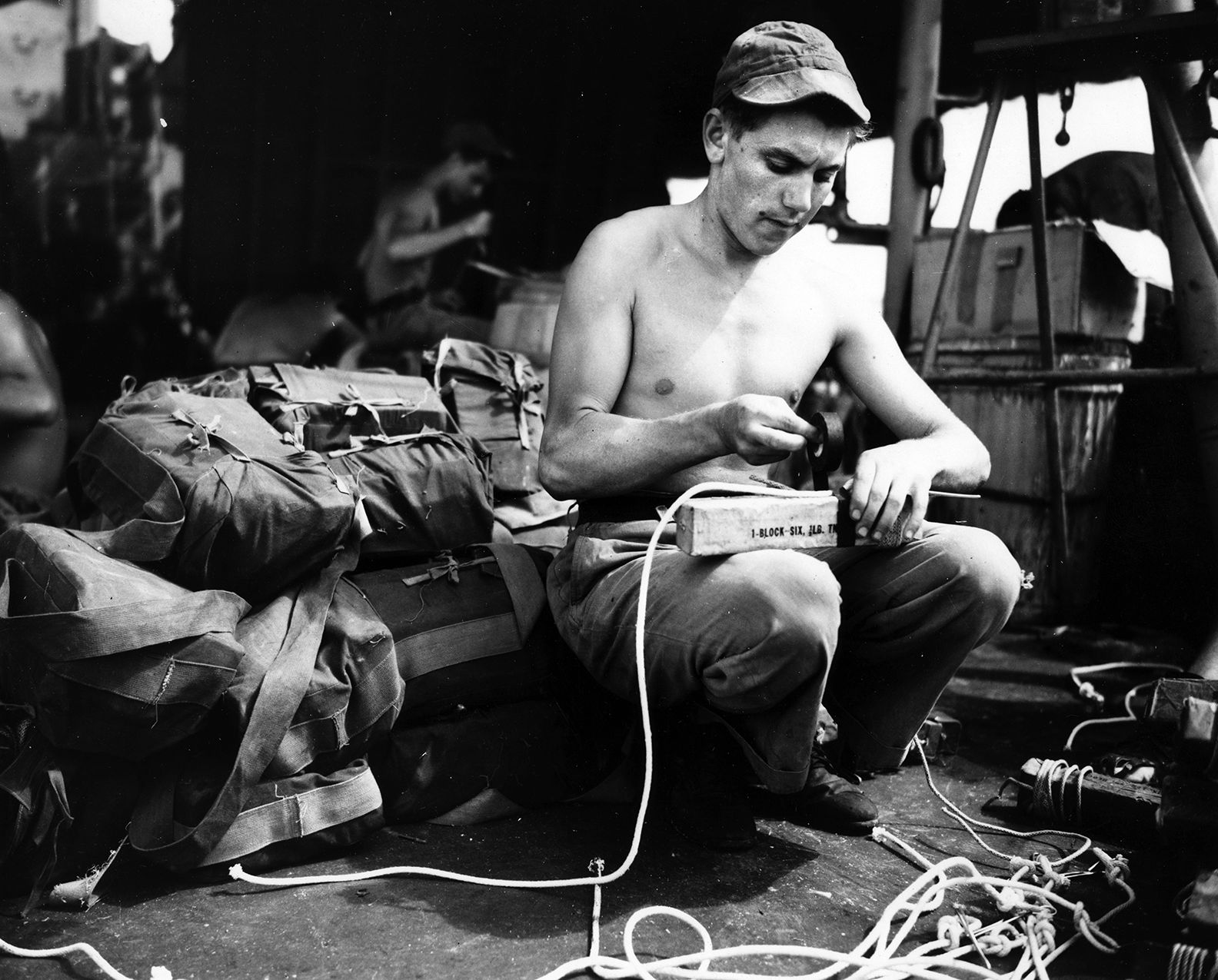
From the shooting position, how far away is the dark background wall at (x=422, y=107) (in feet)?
14.4

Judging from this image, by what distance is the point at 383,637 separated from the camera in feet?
8.05

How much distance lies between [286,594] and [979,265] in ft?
11.2

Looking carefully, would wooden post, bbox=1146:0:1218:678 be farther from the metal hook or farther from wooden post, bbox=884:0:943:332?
wooden post, bbox=884:0:943:332

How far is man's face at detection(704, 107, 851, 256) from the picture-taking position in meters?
2.54

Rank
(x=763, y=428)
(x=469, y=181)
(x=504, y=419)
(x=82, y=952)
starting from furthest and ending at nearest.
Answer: (x=469, y=181) → (x=504, y=419) → (x=763, y=428) → (x=82, y=952)

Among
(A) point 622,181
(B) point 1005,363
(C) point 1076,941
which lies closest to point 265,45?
(A) point 622,181

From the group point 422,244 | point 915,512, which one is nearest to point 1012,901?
point 915,512

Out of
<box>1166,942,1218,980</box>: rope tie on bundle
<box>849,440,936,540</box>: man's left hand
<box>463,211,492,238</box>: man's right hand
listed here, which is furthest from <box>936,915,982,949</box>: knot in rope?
<box>463,211,492,238</box>: man's right hand

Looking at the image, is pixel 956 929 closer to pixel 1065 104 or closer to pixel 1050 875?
pixel 1050 875

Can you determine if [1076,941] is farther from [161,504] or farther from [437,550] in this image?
[161,504]

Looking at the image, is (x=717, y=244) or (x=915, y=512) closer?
(x=915, y=512)

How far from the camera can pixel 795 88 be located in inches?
98.8

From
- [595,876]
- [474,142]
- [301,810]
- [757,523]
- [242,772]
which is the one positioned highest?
[474,142]

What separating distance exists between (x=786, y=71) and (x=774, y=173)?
223mm
